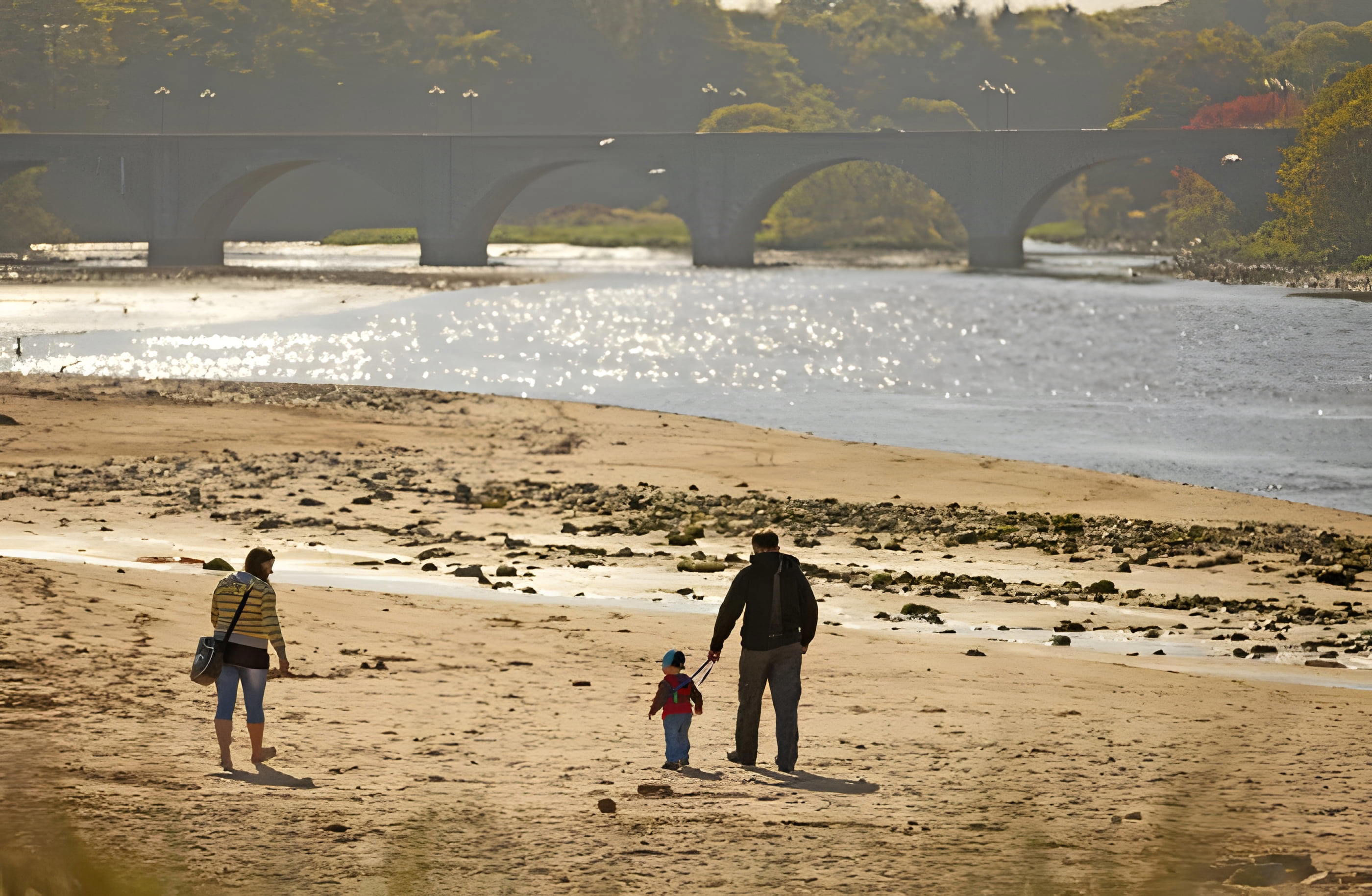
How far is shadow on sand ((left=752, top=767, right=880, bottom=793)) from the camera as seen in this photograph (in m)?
9.53

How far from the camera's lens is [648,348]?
48.7 m

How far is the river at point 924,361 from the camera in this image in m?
32.4

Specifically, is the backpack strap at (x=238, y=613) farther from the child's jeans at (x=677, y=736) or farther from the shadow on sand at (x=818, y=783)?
the shadow on sand at (x=818, y=783)

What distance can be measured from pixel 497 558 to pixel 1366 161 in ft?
194

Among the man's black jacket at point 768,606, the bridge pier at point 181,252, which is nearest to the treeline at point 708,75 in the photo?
the bridge pier at point 181,252

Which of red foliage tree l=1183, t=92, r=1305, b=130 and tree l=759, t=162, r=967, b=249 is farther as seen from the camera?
tree l=759, t=162, r=967, b=249

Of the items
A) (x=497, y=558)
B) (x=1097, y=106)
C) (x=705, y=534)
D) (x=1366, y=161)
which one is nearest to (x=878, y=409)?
(x=705, y=534)

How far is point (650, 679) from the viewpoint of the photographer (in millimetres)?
12195

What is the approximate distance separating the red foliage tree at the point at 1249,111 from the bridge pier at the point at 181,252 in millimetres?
54368

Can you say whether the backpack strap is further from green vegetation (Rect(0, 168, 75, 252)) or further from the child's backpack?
green vegetation (Rect(0, 168, 75, 252))

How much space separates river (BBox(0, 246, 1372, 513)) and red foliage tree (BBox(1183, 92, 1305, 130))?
3933cm

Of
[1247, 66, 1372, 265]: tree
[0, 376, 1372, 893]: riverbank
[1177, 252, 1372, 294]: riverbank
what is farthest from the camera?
[1247, 66, 1372, 265]: tree

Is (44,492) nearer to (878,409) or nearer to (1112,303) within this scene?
(878,409)

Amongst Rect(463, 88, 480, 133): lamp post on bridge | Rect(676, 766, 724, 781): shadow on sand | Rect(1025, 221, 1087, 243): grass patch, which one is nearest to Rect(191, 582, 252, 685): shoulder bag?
Rect(676, 766, 724, 781): shadow on sand
